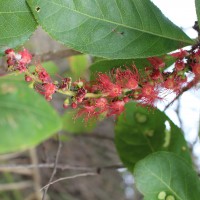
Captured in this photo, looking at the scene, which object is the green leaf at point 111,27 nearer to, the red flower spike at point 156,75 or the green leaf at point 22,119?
the red flower spike at point 156,75

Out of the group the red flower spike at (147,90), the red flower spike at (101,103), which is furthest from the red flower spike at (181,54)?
the red flower spike at (101,103)

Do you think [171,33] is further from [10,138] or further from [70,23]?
[10,138]

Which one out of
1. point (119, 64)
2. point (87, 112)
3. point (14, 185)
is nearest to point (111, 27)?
point (119, 64)

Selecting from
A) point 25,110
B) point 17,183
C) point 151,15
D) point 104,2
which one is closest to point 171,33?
point 151,15

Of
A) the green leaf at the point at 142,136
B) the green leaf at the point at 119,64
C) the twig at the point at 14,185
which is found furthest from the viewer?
the twig at the point at 14,185

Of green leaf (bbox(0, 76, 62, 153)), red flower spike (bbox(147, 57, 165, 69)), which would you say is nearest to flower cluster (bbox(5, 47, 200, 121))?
red flower spike (bbox(147, 57, 165, 69))
